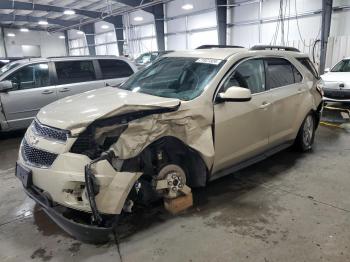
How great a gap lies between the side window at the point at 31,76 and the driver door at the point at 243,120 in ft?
13.7

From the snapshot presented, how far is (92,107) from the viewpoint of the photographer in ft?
8.79

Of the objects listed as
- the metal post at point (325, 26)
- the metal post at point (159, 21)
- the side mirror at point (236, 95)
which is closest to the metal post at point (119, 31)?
the metal post at point (159, 21)

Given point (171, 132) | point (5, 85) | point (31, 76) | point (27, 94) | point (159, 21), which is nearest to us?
point (171, 132)

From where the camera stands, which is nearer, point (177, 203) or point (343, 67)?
point (177, 203)

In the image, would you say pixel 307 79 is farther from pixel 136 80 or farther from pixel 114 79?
pixel 114 79

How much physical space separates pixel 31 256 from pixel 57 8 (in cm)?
1790

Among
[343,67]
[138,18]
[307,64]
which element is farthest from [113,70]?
[138,18]

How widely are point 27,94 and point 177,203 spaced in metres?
4.22

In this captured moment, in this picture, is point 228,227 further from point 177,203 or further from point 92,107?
point 92,107

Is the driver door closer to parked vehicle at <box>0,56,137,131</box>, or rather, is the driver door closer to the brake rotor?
the brake rotor

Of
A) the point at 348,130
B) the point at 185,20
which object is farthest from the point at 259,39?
the point at 348,130

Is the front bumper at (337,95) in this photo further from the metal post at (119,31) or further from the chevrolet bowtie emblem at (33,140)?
the metal post at (119,31)

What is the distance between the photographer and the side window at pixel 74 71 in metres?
6.16

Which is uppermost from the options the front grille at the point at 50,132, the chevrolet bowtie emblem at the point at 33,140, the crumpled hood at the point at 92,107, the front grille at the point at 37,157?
the crumpled hood at the point at 92,107
